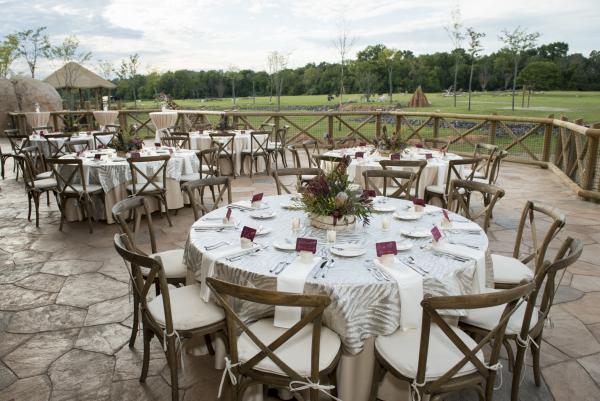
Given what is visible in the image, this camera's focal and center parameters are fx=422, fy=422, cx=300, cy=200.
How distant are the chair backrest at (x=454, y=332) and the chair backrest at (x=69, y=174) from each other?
14.5 ft

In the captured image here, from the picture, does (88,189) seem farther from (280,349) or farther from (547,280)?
(547,280)

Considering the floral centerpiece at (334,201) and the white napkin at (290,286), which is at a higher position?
the floral centerpiece at (334,201)

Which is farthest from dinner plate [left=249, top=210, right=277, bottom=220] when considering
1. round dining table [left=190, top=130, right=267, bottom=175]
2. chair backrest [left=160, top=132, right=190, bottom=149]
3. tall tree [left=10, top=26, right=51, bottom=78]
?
tall tree [left=10, top=26, right=51, bottom=78]

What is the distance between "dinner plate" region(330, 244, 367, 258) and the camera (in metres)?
2.16

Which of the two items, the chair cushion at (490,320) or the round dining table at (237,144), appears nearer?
the chair cushion at (490,320)

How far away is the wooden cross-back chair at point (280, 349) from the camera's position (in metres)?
1.55

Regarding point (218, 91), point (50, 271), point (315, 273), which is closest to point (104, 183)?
point (50, 271)

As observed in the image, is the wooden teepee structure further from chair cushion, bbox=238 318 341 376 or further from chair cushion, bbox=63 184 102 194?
chair cushion, bbox=238 318 341 376

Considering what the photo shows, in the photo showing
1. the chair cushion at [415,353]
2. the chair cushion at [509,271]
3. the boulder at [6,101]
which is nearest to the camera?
the chair cushion at [415,353]

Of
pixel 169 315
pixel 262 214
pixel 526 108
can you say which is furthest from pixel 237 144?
pixel 526 108

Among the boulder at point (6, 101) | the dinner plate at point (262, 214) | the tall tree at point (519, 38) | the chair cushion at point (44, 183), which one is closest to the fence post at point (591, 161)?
the dinner plate at point (262, 214)

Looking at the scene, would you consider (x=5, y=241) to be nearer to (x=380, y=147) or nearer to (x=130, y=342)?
(x=130, y=342)

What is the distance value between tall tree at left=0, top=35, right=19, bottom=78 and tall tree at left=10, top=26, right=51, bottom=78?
187cm

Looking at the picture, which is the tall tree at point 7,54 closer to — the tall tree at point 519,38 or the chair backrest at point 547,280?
the tall tree at point 519,38
